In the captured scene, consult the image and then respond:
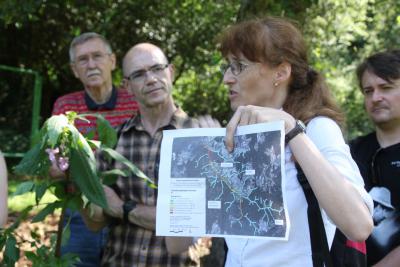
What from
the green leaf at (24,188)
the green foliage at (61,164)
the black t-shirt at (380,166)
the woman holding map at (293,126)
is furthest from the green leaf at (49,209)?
the black t-shirt at (380,166)

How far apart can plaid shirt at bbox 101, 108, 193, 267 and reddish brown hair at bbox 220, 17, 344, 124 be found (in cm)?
119

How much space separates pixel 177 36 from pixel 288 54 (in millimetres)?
6792

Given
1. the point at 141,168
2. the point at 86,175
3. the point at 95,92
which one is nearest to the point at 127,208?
the point at 141,168

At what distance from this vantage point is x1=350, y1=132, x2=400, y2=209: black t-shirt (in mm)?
2731

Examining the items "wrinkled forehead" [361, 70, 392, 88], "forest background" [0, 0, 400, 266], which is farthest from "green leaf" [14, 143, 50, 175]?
"wrinkled forehead" [361, 70, 392, 88]

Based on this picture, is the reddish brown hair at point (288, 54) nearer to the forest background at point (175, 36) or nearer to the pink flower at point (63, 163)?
the forest background at point (175, 36)

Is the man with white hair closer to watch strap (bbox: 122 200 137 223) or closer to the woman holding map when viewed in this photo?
watch strap (bbox: 122 200 137 223)

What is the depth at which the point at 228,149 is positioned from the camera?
5.94 ft

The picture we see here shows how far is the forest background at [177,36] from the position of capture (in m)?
5.95

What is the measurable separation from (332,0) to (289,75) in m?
4.21

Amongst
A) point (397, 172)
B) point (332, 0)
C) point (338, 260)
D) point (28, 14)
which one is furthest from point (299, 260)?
point (332, 0)

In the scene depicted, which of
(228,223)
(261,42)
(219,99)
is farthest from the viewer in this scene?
(219,99)

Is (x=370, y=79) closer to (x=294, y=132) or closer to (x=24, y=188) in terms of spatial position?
(x=294, y=132)

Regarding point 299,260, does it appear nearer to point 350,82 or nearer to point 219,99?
point 219,99
